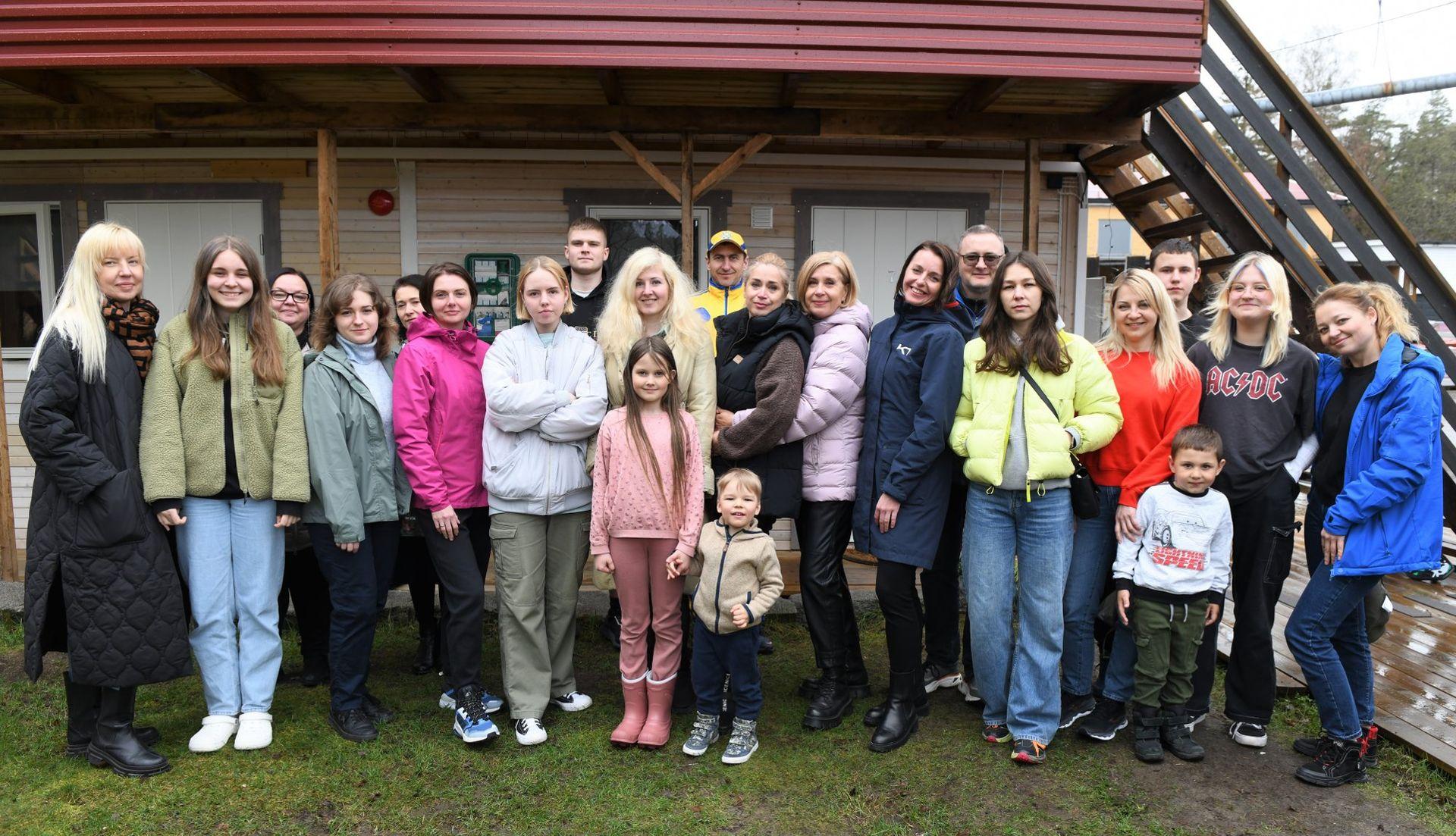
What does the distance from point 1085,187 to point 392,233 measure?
5573 mm

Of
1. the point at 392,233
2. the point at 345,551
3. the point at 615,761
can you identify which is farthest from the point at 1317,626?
the point at 392,233

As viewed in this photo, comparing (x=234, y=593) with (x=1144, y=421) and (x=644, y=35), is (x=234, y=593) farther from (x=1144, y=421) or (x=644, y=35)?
(x=1144, y=421)

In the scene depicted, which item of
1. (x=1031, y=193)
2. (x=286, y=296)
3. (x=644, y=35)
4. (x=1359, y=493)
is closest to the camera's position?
(x=1359, y=493)

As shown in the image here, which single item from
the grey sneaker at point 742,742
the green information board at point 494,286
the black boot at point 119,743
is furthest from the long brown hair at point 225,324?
the green information board at point 494,286

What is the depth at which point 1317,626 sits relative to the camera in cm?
367

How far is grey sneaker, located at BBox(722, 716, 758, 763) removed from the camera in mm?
3715

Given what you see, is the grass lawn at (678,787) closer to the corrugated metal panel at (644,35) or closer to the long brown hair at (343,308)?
the long brown hair at (343,308)

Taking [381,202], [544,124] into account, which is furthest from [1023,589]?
[381,202]

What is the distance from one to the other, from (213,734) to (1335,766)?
4391mm

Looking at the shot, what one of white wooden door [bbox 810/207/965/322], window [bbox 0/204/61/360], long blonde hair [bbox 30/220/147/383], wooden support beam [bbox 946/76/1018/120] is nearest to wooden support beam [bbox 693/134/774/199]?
wooden support beam [bbox 946/76/1018/120]

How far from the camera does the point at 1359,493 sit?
3.54 meters

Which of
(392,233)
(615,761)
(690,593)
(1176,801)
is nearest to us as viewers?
(1176,801)

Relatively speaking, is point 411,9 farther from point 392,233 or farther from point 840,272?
point 840,272

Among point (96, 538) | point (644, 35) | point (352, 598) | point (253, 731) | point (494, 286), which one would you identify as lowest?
point (253, 731)
